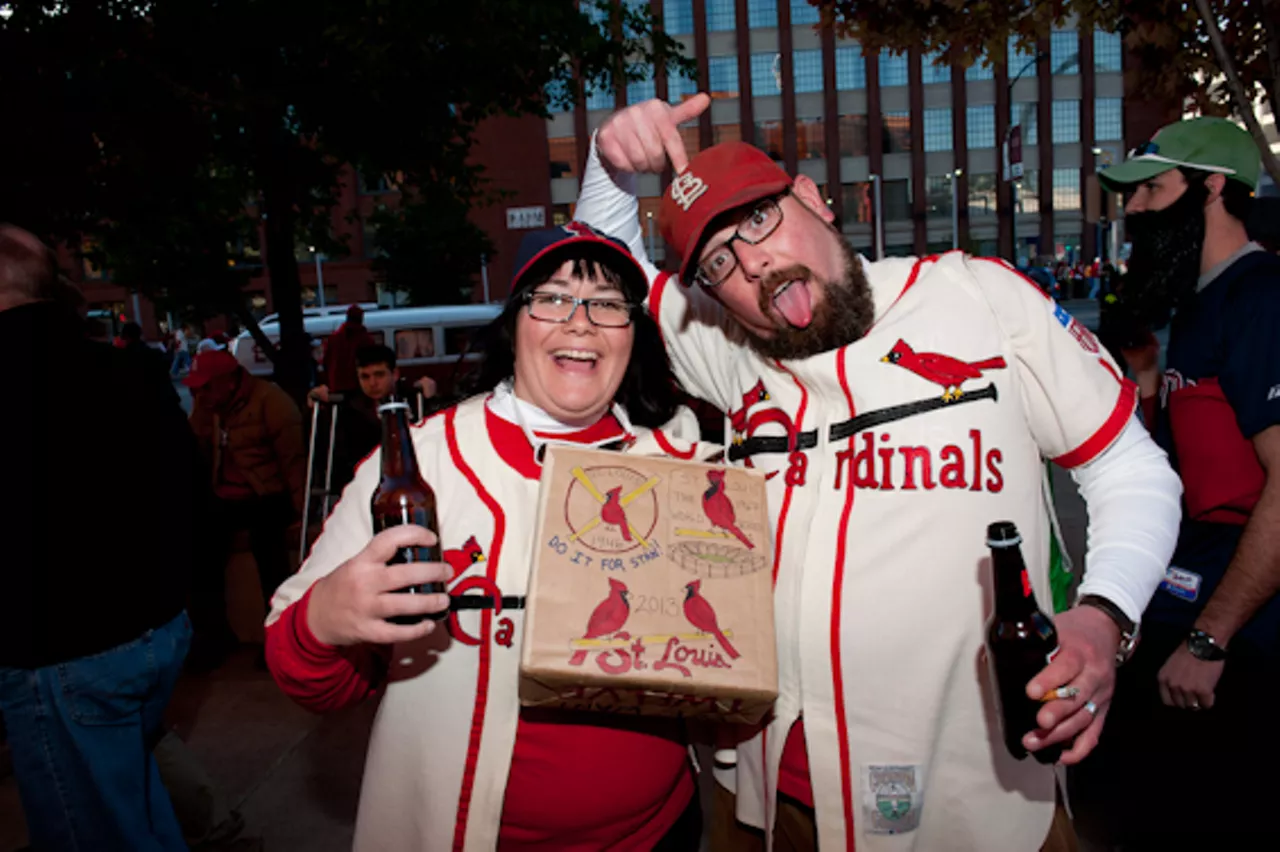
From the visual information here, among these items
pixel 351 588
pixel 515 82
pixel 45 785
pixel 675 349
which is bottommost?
pixel 45 785

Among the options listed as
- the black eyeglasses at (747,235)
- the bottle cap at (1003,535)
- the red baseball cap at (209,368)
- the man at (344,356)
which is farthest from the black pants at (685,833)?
the man at (344,356)

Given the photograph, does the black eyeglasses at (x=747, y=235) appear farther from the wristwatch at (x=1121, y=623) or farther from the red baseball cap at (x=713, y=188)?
the wristwatch at (x=1121, y=623)

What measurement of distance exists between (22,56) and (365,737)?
4701 millimetres

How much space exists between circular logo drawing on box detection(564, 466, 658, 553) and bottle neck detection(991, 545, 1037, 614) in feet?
2.12

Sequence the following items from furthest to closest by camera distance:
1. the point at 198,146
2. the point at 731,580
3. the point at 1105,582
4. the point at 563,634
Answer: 1. the point at 198,146
2. the point at 1105,582
3. the point at 731,580
4. the point at 563,634

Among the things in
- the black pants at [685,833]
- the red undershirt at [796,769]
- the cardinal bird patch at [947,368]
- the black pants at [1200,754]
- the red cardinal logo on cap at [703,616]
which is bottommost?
the black pants at [1200,754]

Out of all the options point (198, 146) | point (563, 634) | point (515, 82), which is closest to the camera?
point (563, 634)

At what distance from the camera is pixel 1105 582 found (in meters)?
1.65

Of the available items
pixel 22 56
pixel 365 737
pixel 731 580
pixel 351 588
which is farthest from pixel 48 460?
pixel 22 56

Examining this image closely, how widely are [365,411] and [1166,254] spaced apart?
5.39 m

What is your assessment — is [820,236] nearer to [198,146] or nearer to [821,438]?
[821,438]

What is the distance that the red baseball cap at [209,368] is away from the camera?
18.0 ft

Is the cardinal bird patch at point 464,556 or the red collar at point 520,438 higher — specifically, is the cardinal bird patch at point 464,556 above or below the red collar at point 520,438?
below

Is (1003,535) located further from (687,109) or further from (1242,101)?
(1242,101)
